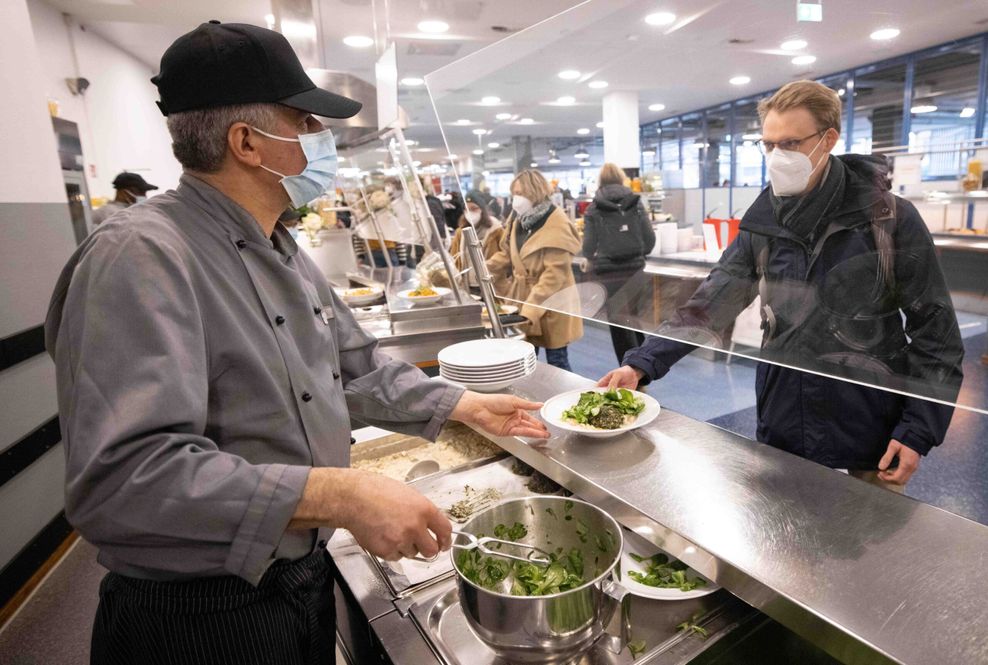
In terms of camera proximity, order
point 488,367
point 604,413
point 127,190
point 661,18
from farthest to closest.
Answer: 1. point 127,190
2. point 488,367
3. point 604,413
4. point 661,18

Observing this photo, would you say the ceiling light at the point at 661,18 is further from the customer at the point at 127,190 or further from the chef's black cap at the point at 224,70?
the customer at the point at 127,190

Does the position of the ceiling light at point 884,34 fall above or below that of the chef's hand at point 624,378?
above

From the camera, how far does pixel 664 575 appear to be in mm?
1139

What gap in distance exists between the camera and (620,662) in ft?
3.18

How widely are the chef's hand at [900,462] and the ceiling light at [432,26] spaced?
326cm

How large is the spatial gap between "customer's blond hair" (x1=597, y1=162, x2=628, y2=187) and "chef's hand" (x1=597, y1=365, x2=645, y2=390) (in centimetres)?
49

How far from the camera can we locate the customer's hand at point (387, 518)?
0.80 meters

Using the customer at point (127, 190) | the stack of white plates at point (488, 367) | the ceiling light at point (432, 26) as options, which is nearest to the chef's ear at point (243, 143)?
the stack of white plates at point (488, 367)

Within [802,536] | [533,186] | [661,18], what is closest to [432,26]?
[533,186]

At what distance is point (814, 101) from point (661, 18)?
356 millimetres

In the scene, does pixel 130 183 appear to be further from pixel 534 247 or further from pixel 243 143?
pixel 243 143

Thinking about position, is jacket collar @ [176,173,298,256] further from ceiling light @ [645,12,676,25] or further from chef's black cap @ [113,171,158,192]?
chef's black cap @ [113,171,158,192]

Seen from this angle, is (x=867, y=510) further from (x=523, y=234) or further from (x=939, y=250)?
(x=523, y=234)

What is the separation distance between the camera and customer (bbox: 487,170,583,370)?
1.69 meters
